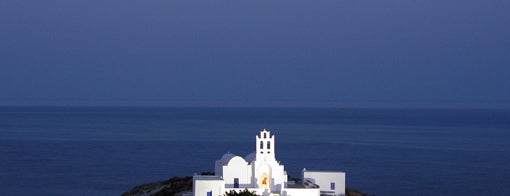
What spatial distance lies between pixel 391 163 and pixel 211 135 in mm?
43758

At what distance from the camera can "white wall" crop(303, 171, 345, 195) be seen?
42.4m

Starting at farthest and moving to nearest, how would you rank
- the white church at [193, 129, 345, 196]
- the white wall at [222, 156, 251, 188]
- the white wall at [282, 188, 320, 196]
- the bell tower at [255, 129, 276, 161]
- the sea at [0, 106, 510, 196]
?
1. the sea at [0, 106, 510, 196]
2. the white wall at [222, 156, 251, 188]
3. the bell tower at [255, 129, 276, 161]
4. the white church at [193, 129, 345, 196]
5. the white wall at [282, 188, 320, 196]

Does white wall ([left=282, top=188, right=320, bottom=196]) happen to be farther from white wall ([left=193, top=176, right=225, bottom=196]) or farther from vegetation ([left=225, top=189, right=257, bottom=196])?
white wall ([left=193, top=176, right=225, bottom=196])

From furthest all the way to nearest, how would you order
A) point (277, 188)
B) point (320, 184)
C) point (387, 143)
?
point (387, 143) < point (320, 184) < point (277, 188)

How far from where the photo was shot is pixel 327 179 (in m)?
42.5

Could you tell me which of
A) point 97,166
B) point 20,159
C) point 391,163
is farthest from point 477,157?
point 20,159

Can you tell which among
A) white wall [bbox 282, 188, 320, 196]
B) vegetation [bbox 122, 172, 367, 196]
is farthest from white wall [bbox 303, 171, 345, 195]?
white wall [bbox 282, 188, 320, 196]

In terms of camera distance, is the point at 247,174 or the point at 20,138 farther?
the point at 20,138

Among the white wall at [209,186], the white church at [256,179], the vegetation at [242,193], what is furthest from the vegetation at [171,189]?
the vegetation at [242,193]

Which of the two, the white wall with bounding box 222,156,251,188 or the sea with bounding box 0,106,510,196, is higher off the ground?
the sea with bounding box 0,106,510,196

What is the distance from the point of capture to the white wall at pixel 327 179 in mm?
42438

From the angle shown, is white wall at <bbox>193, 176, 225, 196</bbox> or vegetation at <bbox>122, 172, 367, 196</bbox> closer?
white wall at <bbox>193, 176, 225, 196</bbox>

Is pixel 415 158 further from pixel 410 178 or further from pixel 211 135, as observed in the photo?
pixel 211 135

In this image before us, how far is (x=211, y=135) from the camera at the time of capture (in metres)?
125
